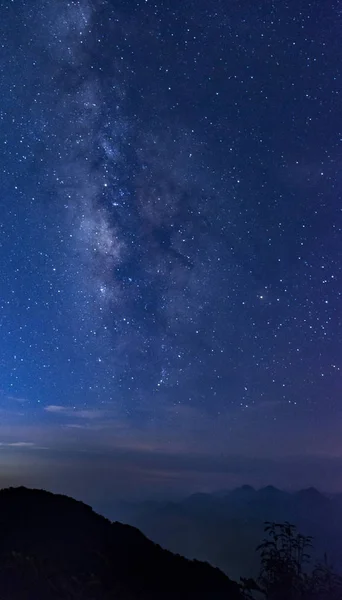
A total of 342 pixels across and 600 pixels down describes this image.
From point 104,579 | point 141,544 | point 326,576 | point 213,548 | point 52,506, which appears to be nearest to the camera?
point 104,579

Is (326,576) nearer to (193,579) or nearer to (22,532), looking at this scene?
(193,579)

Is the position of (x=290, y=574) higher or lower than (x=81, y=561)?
lower

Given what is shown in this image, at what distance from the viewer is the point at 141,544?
23.0 m

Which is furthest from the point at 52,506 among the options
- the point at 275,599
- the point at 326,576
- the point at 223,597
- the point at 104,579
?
the point at 326,576

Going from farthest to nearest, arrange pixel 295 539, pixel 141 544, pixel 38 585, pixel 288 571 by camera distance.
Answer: pixel 295 539 < pixel 288 571 < pixel 141 544 < pixel 38 585

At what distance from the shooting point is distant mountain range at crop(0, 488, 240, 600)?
1747 cm

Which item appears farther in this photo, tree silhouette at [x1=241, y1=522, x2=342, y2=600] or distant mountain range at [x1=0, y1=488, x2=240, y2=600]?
tree silhouette at [x1=241, y1=522, x2=342, y2=600]

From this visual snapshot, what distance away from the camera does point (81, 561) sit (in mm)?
20094

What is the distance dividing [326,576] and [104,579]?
16881mm

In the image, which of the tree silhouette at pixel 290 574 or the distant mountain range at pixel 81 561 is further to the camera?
the tree silhouette at pixel 290 574

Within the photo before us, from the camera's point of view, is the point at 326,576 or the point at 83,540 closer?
the point at 83,540

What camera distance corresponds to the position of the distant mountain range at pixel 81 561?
17.5 meters

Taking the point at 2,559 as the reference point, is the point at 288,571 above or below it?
below

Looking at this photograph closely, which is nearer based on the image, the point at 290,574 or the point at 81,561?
the point at 81,561
